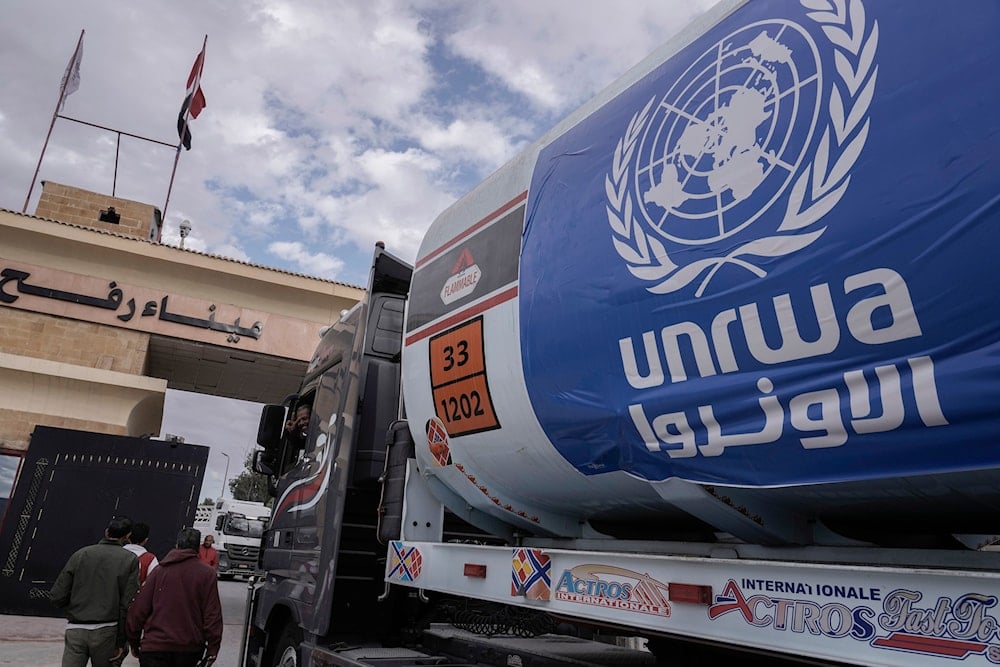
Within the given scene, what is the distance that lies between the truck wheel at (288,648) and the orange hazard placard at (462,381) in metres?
2.43

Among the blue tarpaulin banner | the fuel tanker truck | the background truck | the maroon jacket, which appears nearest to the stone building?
the background truck

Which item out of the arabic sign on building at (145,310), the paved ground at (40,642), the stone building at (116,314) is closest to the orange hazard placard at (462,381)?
the paved ground at (40,642)

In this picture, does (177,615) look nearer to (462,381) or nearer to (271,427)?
(271,427)

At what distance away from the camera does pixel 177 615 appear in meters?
5.44

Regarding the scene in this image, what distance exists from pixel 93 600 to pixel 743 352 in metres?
5.70

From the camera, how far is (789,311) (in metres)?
2.15

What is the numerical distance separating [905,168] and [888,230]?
0.52ft

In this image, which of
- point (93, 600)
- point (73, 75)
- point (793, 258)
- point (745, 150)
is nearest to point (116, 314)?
point (73, 75)

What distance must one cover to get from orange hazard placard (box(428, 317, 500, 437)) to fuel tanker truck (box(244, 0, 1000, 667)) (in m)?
0.02

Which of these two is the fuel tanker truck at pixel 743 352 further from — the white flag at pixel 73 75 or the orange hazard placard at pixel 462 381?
the white flag at pixel 73 75

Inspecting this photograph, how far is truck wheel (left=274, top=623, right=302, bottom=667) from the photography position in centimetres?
530

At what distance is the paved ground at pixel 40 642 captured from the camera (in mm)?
8977

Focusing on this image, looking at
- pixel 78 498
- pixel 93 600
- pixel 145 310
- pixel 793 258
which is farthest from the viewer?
pixel 145 310

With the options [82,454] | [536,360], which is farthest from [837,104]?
[82,454]
